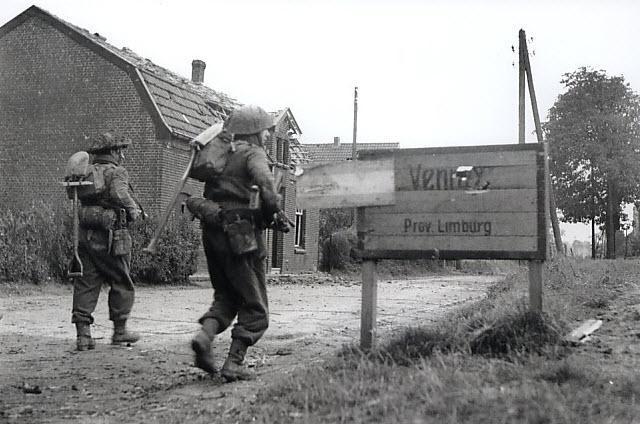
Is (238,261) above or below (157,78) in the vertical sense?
below

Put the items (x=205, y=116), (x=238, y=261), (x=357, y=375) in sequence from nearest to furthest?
(x=357, y=375)
(x=238, y=261)
(x=205, y=116)

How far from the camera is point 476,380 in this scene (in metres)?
3.68

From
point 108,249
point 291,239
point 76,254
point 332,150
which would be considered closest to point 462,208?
point 108,249

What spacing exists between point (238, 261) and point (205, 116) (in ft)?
69.2

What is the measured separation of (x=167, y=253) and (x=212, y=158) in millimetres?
13490

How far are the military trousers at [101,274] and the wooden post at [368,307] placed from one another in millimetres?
2784

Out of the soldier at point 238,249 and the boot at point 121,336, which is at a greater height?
the soldier at point 238,249

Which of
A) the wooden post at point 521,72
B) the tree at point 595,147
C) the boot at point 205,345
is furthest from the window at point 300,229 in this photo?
the boot at point 205,345

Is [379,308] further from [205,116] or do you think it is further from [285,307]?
[205,116]

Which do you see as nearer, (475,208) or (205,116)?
(475,208)

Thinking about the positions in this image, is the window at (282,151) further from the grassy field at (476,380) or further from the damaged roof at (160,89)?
the grassy field at (476,380)

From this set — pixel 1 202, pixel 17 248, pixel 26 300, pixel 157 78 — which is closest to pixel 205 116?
pixel 157 78

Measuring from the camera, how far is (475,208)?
5246mm

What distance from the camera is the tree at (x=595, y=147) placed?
4403 cm
